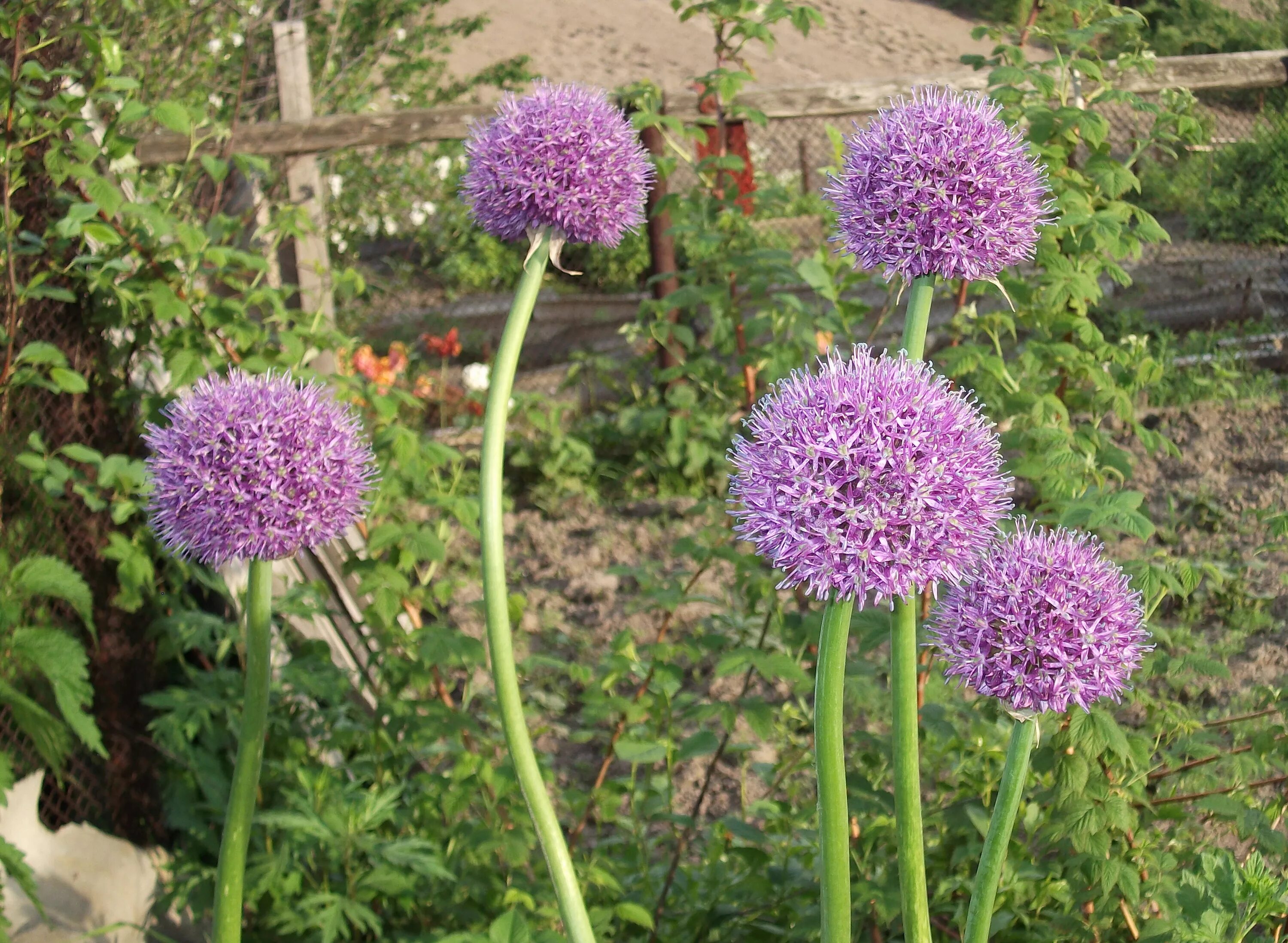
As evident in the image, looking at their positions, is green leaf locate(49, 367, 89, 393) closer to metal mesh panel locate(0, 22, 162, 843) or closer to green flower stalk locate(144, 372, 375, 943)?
metal mesh panel locate(0, 22, 162, 843)

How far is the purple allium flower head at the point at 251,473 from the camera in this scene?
1.60 metres

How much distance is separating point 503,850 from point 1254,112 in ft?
28.8

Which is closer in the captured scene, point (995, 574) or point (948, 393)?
point (948, 393)

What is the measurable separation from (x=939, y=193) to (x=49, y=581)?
4.59 ft

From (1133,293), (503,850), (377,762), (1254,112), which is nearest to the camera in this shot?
(503,850)

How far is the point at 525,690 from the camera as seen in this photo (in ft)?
14.3

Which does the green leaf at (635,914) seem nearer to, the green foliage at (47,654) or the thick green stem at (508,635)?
the thick green stem at (508,635)

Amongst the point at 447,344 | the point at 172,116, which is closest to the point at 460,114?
the point at 447,344

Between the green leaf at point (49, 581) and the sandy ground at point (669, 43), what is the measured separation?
13.2 metres

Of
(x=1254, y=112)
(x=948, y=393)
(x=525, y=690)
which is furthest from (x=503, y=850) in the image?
(x=1254, y=112)

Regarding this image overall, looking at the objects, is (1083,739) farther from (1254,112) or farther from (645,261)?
(1254,112)

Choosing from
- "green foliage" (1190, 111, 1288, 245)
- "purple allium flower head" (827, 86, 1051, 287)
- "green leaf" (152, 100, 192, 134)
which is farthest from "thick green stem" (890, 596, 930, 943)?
"green foliage" (1190, 111, 1288, 245)

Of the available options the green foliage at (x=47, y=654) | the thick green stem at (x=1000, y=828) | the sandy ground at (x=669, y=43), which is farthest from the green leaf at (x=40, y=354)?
the sandy ground at (x=669, y=43)

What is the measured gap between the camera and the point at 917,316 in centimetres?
138
